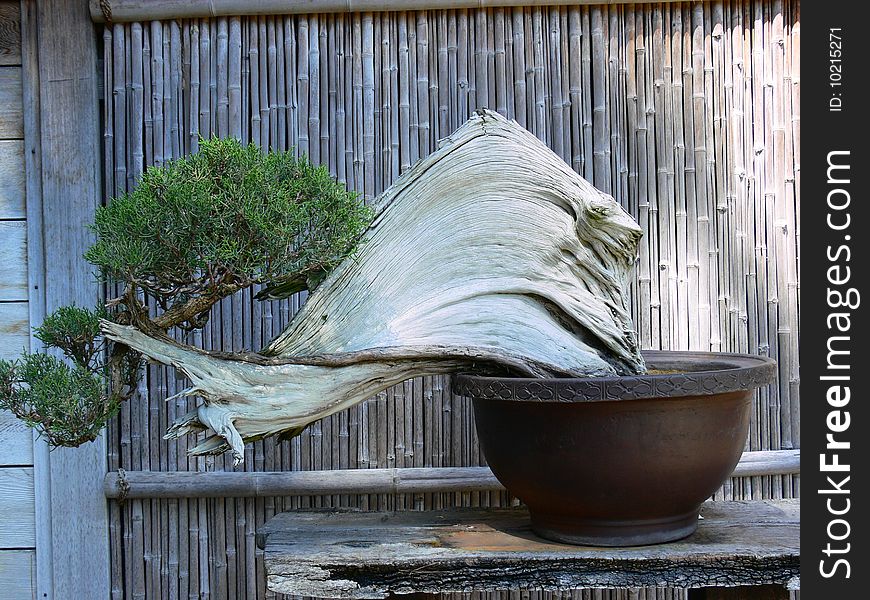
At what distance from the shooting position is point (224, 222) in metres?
1.12

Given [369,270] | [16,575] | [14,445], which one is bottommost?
[16,575]

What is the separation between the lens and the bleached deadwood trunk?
1.26 m

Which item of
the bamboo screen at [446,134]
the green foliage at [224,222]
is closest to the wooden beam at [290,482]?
the bamboo screen at [446,134]

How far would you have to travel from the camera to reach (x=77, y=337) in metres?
1.30

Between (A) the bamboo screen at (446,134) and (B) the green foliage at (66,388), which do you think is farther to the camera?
(A) the bamboo screen at (446,134)

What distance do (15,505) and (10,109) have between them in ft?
3.17

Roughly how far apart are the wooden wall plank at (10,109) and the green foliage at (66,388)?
0.81m

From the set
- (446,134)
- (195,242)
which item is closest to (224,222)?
(195,242)

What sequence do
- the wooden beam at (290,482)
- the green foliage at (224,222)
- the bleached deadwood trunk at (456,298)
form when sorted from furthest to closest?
1. the wooden beam at (290,482)
2. the bleached deadwood trunk at (456,298)
3. the green foliage at (224,222)

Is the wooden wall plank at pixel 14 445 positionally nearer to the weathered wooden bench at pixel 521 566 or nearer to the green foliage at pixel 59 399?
the green foliage at pixel 59 399

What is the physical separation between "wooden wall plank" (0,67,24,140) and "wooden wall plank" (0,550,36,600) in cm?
102

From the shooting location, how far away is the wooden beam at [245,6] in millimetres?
1816

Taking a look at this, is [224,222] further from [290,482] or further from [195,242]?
[290,482]
